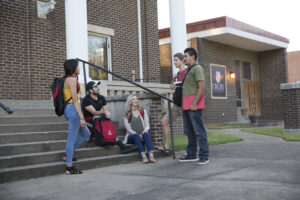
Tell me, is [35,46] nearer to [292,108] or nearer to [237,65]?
[292,108]

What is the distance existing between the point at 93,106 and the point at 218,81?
13.5 m

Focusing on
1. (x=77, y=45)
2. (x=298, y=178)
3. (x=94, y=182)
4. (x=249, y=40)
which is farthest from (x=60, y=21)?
(x=249, y=40)

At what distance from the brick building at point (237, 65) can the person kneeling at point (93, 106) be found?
10.4 meters

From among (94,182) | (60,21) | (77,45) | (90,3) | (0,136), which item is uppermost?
(90,3)

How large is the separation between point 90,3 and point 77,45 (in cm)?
396

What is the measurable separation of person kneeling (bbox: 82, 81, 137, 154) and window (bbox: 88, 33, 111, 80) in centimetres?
531

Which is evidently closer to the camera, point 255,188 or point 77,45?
point 255,188

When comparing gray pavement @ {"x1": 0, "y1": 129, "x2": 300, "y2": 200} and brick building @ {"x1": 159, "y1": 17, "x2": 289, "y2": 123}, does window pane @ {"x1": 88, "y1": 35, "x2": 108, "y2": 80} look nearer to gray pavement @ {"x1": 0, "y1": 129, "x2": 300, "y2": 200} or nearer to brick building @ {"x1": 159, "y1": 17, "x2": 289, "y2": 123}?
brick building @ {"x1": 159, "y1": 17, "x2": 289, "y2": 123}

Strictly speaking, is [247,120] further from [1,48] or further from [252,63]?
[1,48]

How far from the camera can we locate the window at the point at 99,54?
40.0 feet

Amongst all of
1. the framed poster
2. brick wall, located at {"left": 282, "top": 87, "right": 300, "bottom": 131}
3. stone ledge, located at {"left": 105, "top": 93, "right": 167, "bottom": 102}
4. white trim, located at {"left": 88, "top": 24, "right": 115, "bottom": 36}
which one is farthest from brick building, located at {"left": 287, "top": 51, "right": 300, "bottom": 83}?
stone ledge, located at {"left": 105, "top": 93, "right": 167, "bottom": 102}

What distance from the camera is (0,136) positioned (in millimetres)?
5879

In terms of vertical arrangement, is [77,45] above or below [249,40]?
below

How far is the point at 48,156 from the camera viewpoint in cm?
570
